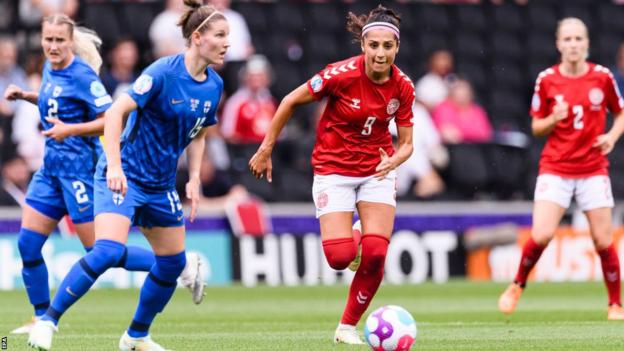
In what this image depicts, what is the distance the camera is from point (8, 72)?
17.0m

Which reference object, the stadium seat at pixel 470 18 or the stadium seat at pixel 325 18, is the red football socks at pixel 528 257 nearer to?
the stadium seat at pixel 325 18

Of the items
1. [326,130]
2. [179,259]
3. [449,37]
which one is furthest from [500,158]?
[179,259]

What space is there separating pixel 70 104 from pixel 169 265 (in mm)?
1941

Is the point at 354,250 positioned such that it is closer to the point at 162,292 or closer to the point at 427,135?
the point at 162,292

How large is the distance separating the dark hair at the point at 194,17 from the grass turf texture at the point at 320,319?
2111mm

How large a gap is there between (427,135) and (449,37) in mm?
3207

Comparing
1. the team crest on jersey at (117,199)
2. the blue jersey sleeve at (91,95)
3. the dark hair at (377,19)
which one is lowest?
the team crest on jersey at (117,199)

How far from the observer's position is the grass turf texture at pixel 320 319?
940cm

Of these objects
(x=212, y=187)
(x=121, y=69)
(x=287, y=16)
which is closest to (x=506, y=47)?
(x=287, y=16)

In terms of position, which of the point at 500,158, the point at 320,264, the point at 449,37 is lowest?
the point at 320,264

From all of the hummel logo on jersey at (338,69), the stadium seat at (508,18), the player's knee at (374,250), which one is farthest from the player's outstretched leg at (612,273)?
Answer: the stadium seat at (508,18)

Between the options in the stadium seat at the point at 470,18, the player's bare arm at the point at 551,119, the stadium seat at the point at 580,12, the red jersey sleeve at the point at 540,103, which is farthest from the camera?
the stadium seat at the point at 580,12

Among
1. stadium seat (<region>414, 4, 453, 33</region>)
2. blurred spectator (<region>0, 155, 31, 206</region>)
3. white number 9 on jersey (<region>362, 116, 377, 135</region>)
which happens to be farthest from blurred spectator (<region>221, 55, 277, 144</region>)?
white number 9 on jersey (<region>362, 116, 377, 135</region>)

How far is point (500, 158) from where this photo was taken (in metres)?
18.6
